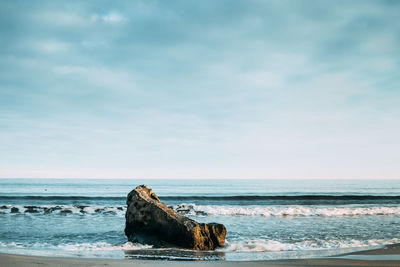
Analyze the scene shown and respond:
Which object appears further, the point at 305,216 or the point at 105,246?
the point at 305,216

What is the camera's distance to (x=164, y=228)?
10148 mm

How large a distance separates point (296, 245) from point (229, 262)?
412 centimetres

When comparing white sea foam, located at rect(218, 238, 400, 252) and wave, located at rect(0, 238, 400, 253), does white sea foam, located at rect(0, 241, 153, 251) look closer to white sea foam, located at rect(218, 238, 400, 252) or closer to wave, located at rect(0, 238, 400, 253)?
wave, located at rect(0, 238, 400, 253)

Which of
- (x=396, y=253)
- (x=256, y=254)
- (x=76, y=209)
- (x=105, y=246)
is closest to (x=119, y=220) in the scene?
(x=76, y=209)

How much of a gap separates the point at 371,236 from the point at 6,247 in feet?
41.1

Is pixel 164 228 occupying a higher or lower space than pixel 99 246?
higher

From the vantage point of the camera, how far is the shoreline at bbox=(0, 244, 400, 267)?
19.8ft

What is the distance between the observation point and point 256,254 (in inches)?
339

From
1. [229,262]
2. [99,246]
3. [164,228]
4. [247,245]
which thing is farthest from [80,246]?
[229,262]

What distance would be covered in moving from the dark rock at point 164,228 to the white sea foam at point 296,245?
56 cm

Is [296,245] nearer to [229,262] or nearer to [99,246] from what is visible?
[229,262]

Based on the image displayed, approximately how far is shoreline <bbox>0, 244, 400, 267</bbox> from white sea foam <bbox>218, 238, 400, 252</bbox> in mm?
1106

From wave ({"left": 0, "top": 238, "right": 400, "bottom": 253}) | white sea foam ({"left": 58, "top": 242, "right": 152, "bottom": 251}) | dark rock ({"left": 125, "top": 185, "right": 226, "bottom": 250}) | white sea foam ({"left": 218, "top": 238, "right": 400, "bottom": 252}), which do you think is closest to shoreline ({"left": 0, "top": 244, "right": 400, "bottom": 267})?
white sea foam ({"left": 218, "top": 238, "right": 400, "bottom": 252})

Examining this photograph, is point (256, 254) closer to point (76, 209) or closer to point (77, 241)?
point (77, 241)
